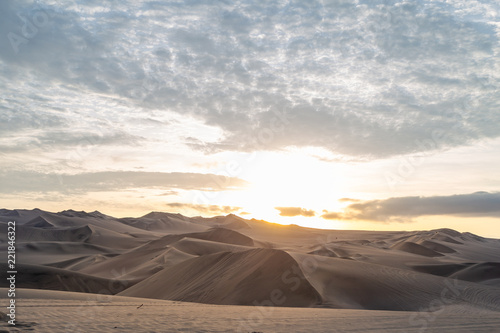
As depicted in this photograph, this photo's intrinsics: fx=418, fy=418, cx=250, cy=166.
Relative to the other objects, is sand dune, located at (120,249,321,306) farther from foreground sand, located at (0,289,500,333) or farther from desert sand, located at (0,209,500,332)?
foreground sand, located at (0,289,500,333)

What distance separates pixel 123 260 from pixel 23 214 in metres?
92.9

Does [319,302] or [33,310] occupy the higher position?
[33,310]

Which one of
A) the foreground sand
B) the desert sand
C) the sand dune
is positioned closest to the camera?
the foreground sand

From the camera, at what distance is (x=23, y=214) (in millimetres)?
116062

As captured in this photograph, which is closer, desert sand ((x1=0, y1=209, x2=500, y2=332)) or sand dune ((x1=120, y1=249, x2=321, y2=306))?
A: desert sand ((x1=0, y1=209, x2=500, y2=332))

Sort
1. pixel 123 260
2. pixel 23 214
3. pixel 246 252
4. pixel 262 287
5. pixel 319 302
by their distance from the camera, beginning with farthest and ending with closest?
pixel 23 214, pixel 123 260, pixel 246 252, pixel 262 287, pixel 319 302

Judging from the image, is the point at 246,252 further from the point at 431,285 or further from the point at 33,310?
the point at 33,310

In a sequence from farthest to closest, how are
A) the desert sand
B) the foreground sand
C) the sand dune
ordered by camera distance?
the sand dune < the desert sand < the foreground sand

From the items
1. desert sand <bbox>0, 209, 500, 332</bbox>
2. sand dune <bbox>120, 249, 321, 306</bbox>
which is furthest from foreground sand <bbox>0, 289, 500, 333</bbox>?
sand dune <bbox>120, 249, 321, 306</bbox>

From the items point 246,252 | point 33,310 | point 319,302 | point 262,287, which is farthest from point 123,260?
point 33,310

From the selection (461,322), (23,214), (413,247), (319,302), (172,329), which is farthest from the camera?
(23,214)

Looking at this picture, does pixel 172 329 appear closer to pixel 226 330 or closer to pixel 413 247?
pixel 226 330

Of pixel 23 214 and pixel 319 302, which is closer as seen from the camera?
pixel 319 302

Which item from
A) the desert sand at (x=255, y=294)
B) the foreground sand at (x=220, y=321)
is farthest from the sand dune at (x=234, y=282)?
the foreground sand at (x=220, y=321)
